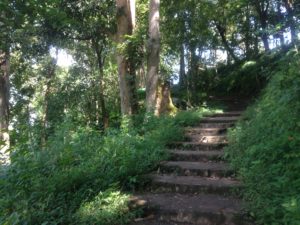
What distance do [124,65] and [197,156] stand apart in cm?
572

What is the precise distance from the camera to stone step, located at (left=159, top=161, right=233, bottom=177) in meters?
6.29

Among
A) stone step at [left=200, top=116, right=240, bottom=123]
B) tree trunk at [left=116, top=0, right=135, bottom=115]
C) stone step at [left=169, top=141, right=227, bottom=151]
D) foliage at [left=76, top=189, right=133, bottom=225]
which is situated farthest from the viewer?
tree trunk at [left=116, top=0, right=135, bottom=115]

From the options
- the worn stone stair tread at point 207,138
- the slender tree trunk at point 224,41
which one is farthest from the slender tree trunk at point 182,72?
the worn stone stair tread at point 207,138

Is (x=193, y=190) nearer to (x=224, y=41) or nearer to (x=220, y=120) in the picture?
(x=220, y=120)

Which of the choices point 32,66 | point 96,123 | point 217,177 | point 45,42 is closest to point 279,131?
point 217,177

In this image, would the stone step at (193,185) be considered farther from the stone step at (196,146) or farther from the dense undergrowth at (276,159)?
the stone step at (196,146)

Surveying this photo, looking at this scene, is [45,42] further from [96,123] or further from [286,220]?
[286,220]

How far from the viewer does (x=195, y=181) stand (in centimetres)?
603

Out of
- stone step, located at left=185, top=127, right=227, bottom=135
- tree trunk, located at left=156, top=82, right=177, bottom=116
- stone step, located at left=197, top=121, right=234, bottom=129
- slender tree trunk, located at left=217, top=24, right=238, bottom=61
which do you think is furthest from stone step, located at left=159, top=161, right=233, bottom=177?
slender tree trunk, located at left=217, top=24, right=238, bottom=61

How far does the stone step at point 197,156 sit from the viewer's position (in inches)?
282

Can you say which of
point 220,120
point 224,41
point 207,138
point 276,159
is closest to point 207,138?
point 207,138

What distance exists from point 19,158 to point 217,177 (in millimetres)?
3330

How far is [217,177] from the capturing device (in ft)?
20.6

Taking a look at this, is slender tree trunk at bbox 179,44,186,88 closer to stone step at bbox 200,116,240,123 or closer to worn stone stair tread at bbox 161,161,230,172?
stone step at bbox 200,116,240,123
